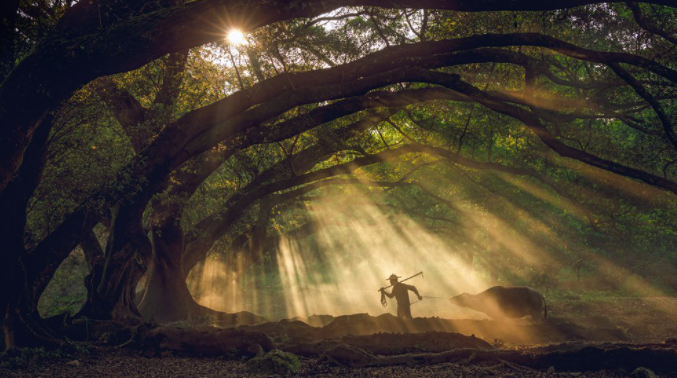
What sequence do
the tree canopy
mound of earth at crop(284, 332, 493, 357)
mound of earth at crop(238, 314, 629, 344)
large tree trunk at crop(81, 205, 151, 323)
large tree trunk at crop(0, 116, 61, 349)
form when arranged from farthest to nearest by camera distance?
mound of earth at crop(238, 314, 629, 344)
large tree trunk at crop(81, 205, 151, 323)
mound of earth at crop(284, 332, 493, 357)
large tree trunk at crop(0, 116, 61, 349)
the tree canopy

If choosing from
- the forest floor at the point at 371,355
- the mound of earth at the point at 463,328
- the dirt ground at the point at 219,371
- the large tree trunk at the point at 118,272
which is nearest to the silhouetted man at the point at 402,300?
the mound of earth at the point at 463,328

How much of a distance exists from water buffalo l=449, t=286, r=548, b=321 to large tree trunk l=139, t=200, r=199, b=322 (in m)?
10.8

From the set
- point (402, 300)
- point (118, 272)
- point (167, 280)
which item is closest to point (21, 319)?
point (118, 272)

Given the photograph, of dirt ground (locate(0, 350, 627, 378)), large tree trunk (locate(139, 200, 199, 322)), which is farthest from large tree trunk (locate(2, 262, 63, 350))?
large tree trunk (locate(139, 200, 199, 322))

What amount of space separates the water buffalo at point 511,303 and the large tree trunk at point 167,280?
1076 centimetres

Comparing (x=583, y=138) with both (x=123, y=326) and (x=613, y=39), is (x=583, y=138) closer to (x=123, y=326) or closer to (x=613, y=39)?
(x=613, y=39)

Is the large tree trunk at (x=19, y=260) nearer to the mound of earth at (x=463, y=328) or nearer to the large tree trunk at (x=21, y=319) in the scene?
the large tree trunk at (x=21, y=319)

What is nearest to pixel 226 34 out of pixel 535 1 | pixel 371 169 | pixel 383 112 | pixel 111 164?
pixel 535 1

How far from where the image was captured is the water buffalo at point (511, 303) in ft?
57.2

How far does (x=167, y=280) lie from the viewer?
54.0 ft

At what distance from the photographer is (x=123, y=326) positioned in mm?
12562

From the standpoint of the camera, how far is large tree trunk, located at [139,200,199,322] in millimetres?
15602

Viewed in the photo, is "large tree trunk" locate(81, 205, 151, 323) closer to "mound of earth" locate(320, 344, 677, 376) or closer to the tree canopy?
the tree canopy

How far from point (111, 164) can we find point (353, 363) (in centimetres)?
820
